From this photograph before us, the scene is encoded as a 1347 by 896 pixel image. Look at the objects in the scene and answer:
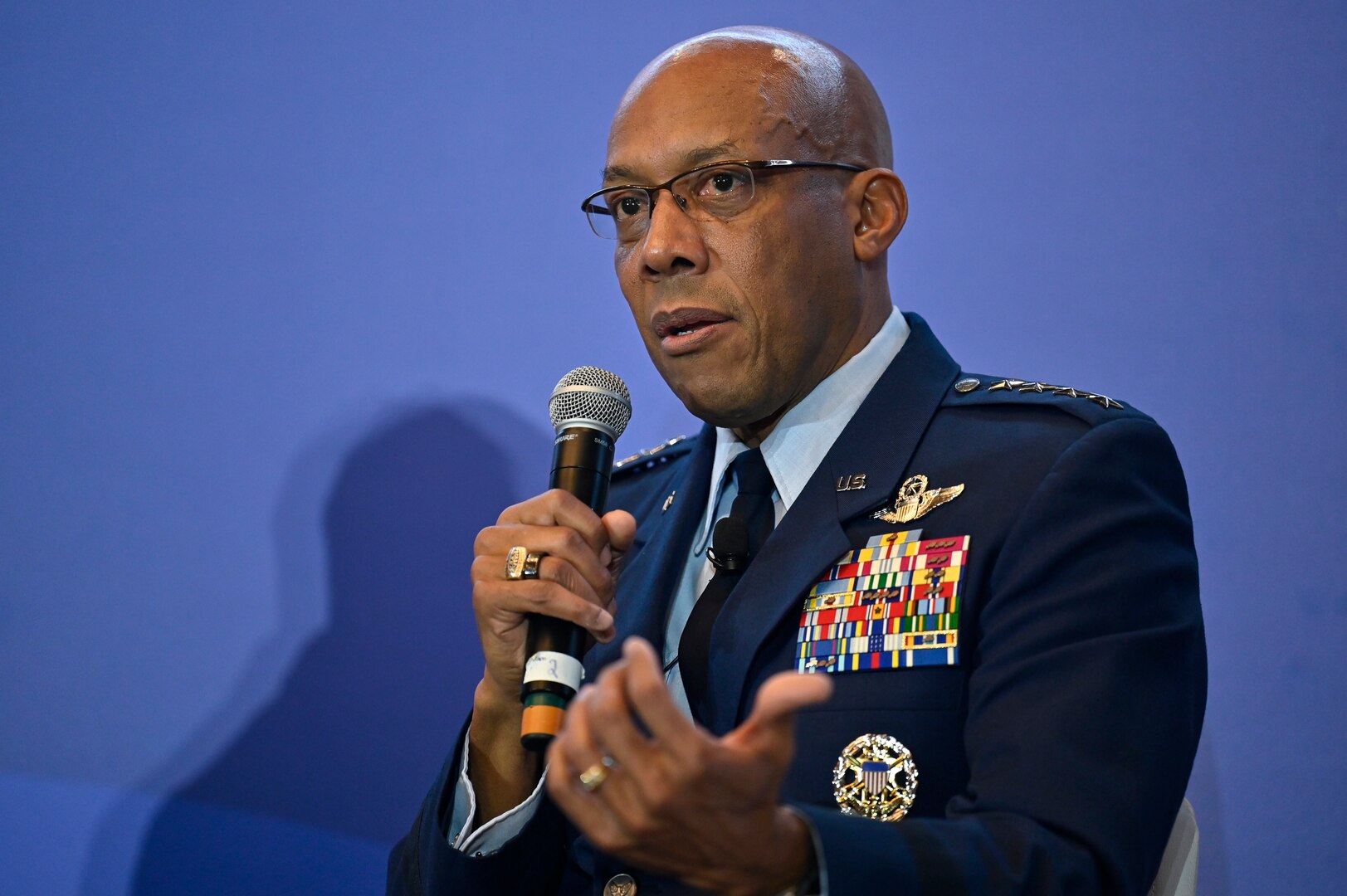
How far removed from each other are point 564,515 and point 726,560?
310 millimetres

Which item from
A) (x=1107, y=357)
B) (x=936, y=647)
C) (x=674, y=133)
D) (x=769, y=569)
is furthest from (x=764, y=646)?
(x=1107, y=357)

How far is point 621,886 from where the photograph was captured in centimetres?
157

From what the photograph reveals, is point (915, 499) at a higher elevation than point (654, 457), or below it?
below

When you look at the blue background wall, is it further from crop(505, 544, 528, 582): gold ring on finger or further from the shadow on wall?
crop(505, 544, 528, 582): gold ring on finger

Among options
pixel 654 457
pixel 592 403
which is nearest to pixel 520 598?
pixel 592 403

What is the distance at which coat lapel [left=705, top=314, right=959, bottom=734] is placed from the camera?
1.58 m

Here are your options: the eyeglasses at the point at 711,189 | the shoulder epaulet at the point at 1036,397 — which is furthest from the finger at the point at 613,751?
the eyeglasses at the point at 711,189

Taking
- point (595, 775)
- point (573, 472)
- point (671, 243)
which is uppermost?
point (671, 243)

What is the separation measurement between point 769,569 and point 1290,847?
105 centimetres

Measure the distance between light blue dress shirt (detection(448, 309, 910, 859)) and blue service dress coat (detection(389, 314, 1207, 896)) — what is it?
0.08 feet

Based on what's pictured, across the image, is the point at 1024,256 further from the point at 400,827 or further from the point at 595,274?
the point at 400,827

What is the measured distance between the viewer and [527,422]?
2496mm

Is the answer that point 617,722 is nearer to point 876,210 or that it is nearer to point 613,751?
point 613,751

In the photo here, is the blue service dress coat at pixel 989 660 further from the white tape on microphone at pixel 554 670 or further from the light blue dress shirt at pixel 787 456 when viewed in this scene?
the white tape on microphone at pixel 554 670
